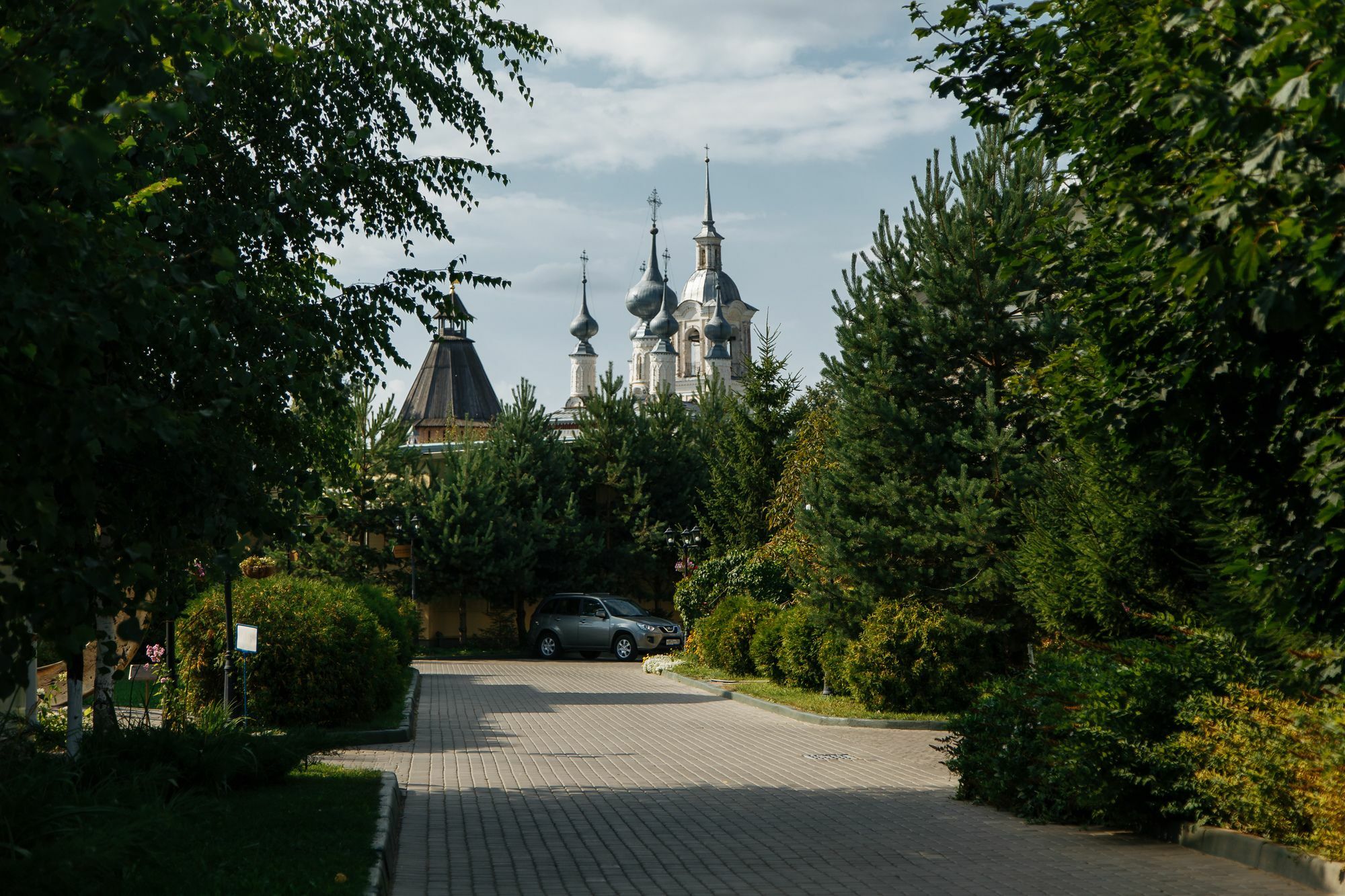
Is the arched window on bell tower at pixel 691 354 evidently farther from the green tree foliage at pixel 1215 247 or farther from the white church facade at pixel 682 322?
the green tree foliage at pixel 1215 247

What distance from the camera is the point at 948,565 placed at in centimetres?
1898

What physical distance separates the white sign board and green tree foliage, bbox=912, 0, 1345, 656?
→ 799cm

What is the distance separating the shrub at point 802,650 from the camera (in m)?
22.0

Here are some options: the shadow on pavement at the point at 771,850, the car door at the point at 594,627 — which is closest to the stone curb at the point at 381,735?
the shadow on pavement at the point at 771,850

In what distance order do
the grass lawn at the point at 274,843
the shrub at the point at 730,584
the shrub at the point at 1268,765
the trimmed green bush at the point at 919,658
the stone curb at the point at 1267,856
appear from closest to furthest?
the grass lawn at the point at 274,843, the shrub at the point at 1268,765, the stone curb at the point at 1267,856, the trimmed green bush at the point at 919,658, the shrub at the point at 730,584

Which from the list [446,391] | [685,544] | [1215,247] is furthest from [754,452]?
[446,391]

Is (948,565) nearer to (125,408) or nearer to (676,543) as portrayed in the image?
(125,408)

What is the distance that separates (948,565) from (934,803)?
7758 millimetres

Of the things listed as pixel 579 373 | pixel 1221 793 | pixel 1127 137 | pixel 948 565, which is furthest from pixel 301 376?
pixel 579 373

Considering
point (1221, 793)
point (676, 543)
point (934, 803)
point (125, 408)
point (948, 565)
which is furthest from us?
point (676, 543)

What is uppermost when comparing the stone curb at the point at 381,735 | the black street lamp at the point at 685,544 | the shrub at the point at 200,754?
the black street lamp at the point at 685,544

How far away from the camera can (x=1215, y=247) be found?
471cm

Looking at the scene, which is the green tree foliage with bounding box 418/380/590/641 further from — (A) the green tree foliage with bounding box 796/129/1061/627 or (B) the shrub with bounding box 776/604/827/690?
(A) the green tree foliage with bounding box 796/129/1061/627

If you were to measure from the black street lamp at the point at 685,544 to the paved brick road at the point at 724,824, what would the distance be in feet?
61.7
